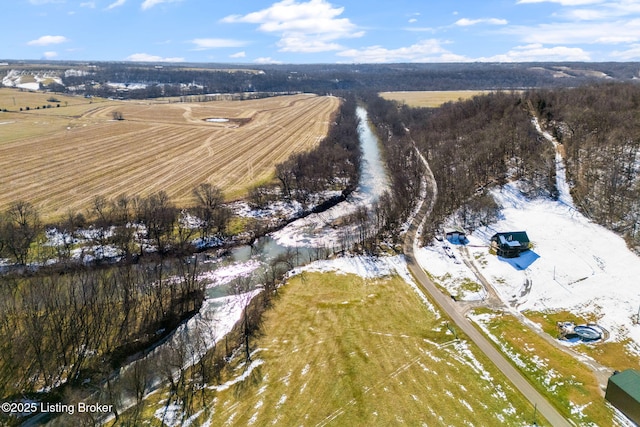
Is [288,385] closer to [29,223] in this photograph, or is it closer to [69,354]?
[69,354]

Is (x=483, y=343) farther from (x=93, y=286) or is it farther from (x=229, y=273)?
(x=93, y=286)

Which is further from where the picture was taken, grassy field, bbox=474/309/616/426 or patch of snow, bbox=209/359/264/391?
patch of snow, bbox=209/359/264/391

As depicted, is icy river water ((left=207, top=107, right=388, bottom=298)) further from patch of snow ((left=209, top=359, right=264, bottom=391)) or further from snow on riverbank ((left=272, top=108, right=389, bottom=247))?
patch of snow ((left=209, top=359, right=264, bottom=391))

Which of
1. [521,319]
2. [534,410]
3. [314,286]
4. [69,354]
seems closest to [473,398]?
[534,410]

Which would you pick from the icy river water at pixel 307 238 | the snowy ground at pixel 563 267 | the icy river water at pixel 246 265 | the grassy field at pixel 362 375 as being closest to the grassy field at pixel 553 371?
Result: the grassy field at pixel 362 375

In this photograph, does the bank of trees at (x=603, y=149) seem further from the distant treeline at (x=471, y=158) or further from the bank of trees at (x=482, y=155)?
the distant treeline at (x=471, y=158)

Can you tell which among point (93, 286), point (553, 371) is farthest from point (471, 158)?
point (93, 286)

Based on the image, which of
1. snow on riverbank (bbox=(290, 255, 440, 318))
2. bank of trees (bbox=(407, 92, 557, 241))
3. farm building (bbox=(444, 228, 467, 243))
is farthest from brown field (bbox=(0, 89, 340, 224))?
farm building (bbox=(444, 228, 467, 243))
